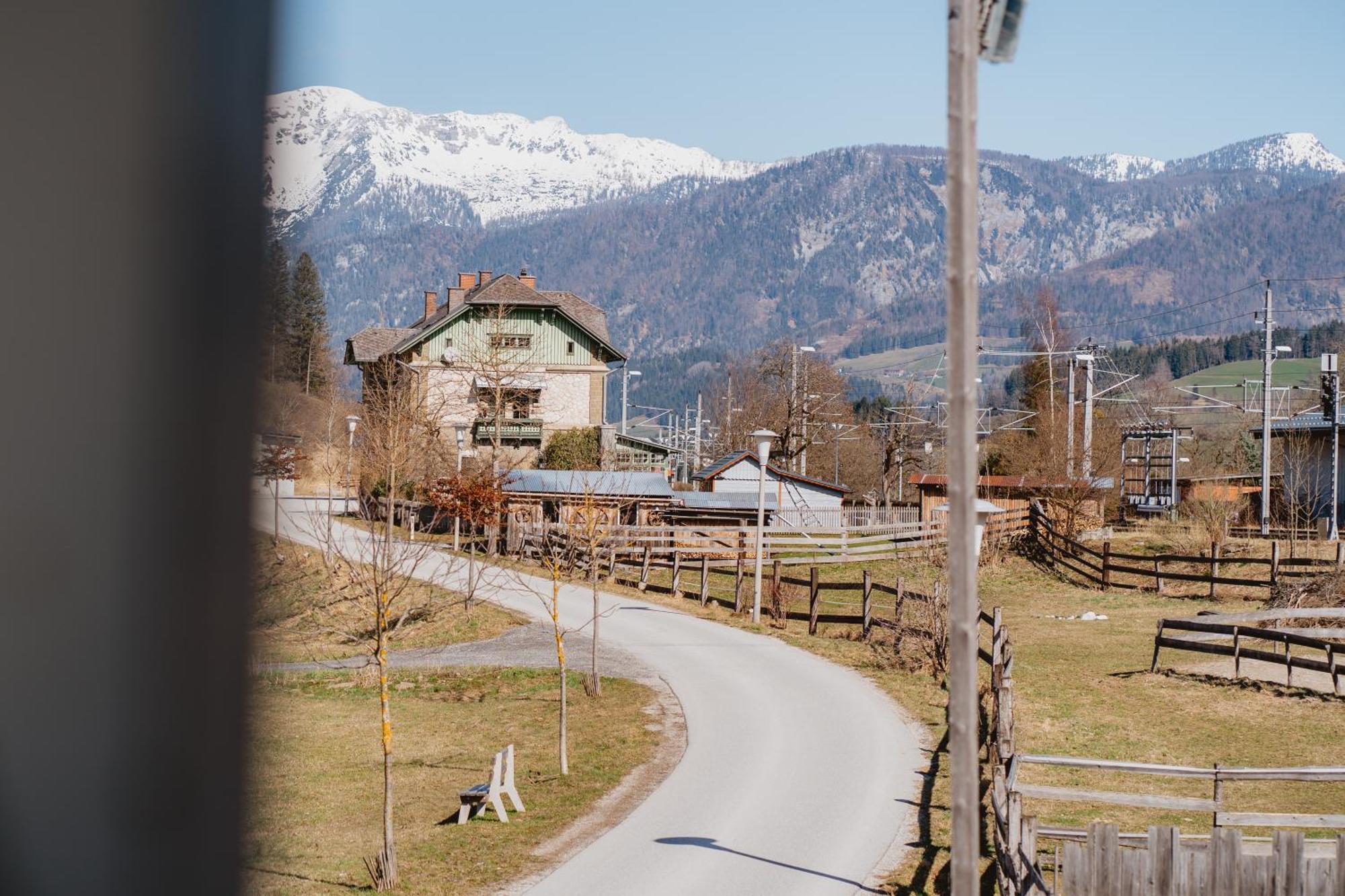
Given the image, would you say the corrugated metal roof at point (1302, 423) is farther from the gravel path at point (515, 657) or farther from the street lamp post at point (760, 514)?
the gravel path at point (515, 657)

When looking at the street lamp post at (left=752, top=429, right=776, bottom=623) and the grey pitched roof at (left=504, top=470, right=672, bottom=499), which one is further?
the grey pitched roof at (left=504, top=470, right=672, bottom=499)

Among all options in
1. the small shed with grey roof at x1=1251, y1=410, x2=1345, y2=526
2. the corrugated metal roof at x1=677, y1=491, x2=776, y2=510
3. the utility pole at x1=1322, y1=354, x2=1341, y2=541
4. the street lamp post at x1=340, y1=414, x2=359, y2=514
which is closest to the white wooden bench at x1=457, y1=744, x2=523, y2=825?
the street lamp post at x1=340, y1=414, x2=359, y2=514

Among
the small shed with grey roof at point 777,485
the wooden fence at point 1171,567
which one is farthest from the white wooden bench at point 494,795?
the small shed with grey roof at point 777,485

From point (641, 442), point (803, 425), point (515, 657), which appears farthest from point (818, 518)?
point (515, 657)

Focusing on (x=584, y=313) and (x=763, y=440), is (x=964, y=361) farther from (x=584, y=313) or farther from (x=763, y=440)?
(x=584, y=313)

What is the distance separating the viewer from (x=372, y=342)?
50281 millimetres

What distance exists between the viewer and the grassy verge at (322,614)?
720 cm

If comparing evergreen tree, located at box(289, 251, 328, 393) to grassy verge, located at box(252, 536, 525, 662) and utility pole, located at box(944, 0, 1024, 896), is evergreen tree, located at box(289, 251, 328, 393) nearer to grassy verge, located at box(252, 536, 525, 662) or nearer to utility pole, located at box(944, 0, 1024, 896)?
grassy verge, located at box(252, 536, 525, 662)

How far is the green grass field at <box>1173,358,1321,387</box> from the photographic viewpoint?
129 meters

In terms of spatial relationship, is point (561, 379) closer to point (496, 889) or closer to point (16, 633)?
point (496, 889)

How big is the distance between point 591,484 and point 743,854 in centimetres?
2283

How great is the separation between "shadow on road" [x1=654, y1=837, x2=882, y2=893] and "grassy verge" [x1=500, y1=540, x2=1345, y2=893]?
0.90 feet

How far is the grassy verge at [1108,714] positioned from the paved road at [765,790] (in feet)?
1.27

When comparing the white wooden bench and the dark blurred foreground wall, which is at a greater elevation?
the dark blurred foreground wall
